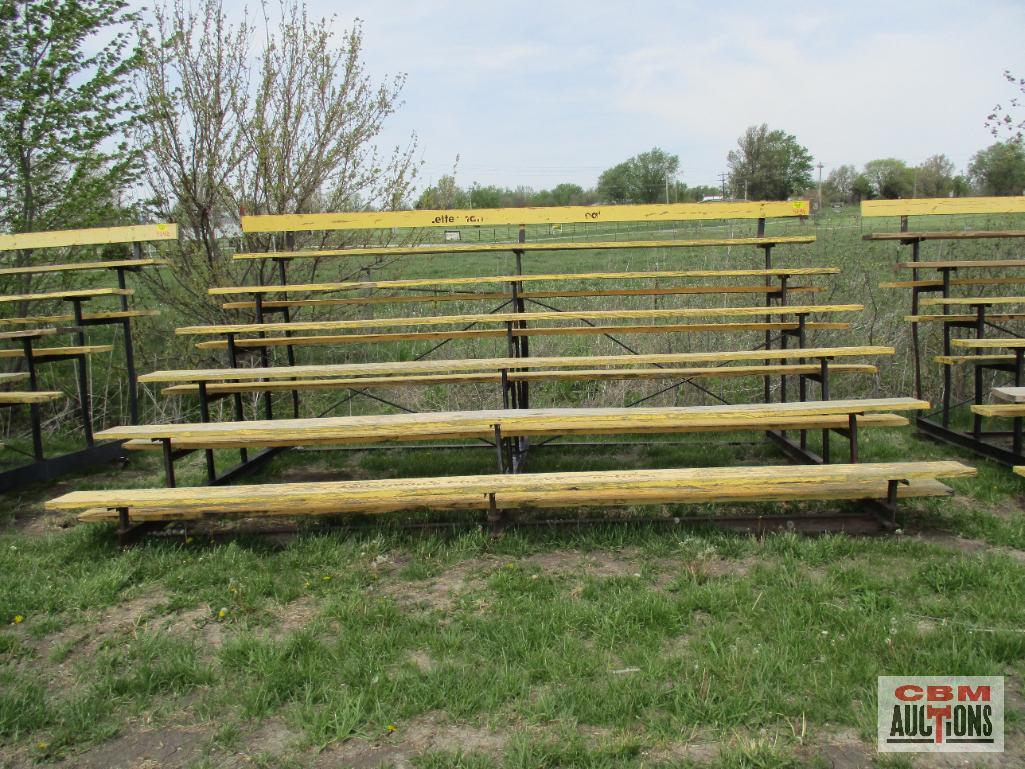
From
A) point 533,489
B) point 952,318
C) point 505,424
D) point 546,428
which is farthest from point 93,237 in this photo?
point 952,318

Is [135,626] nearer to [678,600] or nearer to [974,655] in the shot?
[678,600]

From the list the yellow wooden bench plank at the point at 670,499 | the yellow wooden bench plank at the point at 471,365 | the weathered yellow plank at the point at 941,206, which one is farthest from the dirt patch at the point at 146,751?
the weathered yellow plank at the point at 941,206

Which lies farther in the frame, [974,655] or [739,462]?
[739,462]

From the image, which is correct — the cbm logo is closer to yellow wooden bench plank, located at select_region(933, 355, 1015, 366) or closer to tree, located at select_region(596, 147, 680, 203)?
yellow wooden bench plank, located at select_region(933, 355, 1015, 366)

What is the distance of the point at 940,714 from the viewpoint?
2129mm

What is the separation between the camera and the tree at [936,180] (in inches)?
690

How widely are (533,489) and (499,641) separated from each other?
3.25ft

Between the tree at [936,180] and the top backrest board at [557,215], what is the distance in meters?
14.2

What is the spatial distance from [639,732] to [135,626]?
199cm

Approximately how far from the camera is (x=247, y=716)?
2229mm

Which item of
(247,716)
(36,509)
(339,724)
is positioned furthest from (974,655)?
(36,509)

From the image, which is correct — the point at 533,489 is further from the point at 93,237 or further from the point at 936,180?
the point at 936,180

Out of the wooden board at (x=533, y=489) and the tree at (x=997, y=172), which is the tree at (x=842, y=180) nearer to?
the tree at (x=997, y=172)

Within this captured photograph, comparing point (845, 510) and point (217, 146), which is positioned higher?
point (217, 146)
